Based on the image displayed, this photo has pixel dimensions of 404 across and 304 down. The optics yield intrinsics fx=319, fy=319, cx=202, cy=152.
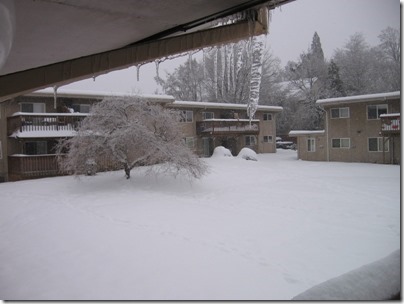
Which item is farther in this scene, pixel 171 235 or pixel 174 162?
pixel 174 162

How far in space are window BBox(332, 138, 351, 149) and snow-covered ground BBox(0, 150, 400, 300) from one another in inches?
409

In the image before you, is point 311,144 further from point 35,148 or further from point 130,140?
point 35,148

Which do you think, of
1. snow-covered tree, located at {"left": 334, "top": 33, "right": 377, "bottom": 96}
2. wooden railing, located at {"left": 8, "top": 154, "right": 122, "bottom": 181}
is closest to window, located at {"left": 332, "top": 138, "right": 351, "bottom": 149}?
snow-covered tree, located at {"left": 334, "top": 33, "right": 377, "bottom": 96}

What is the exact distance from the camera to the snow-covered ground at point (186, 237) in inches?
200

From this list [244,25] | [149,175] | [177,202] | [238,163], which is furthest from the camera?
[238,163]

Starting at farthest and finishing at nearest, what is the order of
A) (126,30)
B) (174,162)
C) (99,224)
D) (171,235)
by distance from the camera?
(174,162) < (99,224) < (171,235) < (126,30)

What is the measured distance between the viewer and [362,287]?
55.4 inches

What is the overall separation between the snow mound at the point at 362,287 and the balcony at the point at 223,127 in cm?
2472

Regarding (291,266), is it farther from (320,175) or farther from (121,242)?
(320,175)

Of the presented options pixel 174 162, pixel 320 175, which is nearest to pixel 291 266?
pixel 174 162

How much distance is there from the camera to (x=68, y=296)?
4566 mm

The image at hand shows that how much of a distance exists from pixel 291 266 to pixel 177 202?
21.0ft

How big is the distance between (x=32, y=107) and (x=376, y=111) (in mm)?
23911

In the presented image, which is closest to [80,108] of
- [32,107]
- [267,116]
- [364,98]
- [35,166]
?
[32,107]
